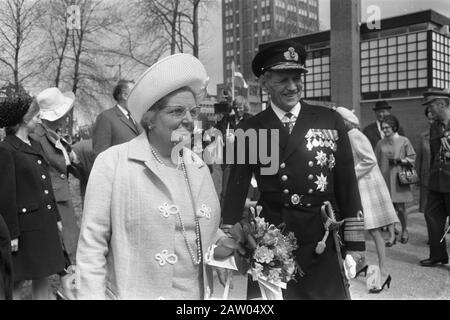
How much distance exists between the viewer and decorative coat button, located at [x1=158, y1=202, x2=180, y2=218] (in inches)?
75.5

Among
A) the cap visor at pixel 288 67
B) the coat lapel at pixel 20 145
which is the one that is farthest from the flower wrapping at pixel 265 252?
the coat lapel at pixel 20 145

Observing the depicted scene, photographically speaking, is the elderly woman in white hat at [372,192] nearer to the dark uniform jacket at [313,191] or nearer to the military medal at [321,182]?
the dark uniform jacket at [313,191]

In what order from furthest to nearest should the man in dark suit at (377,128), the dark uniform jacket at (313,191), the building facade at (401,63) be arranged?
the building facade at (401,63) < the man in dark suit at (377,128) < the dark uniform jacket at (313,191)

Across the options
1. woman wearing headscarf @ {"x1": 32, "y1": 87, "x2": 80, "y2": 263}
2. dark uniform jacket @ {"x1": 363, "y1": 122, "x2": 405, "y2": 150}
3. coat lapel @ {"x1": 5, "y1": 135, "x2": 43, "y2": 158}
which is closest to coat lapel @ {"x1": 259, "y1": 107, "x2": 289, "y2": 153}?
coat lapel @ {"x1": 5, "y1": 135, "x2": 43, "y2": 158}

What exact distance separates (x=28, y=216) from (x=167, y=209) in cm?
198

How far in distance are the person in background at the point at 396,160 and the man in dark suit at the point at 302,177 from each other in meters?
3.95

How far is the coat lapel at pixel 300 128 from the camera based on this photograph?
96.9 inches

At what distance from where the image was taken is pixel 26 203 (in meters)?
3.46

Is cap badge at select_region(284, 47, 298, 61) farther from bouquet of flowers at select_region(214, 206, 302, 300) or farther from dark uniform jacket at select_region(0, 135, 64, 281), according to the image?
dark uniform jacket at select_region(0, 135, 64, 281)

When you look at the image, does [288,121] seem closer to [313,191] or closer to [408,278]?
[313,191]

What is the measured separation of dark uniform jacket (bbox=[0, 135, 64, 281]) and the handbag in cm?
439

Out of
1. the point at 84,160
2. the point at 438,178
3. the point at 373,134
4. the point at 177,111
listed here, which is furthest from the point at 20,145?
the point at 373,134

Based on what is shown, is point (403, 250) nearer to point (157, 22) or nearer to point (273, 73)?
point (273, 73)
